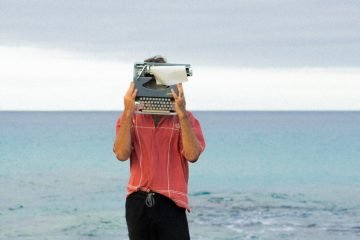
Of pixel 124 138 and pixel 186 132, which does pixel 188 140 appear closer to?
pixel 186 132

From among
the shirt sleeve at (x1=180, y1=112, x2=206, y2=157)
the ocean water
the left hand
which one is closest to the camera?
the left hand

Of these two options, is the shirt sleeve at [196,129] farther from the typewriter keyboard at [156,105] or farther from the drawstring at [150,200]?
the drawstring at [150,200]

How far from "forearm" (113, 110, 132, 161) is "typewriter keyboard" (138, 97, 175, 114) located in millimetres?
94

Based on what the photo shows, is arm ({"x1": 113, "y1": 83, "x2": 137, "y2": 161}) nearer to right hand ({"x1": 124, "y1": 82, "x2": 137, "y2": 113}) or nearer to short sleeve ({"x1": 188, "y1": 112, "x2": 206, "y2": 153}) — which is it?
right hand ({"x1": 124, "y1": 82, "x2": 137, "y2": 113})

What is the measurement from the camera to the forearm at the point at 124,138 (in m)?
5.37

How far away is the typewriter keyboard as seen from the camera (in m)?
5.39

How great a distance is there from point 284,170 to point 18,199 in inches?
732

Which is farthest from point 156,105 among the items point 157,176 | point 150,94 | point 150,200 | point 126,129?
point 150,200

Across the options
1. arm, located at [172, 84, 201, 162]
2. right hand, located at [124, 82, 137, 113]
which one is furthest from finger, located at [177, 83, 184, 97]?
right hand, located at [124, 82, 137, 113]

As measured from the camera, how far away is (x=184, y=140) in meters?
5.36

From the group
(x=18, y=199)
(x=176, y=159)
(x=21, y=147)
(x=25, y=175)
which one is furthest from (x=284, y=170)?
(x=176, y=159)

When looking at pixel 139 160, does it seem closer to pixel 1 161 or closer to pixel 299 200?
pixel 299 200

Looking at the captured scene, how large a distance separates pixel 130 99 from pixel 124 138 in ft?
0.74

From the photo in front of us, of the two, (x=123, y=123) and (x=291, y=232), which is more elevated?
(x=123, y=123)
